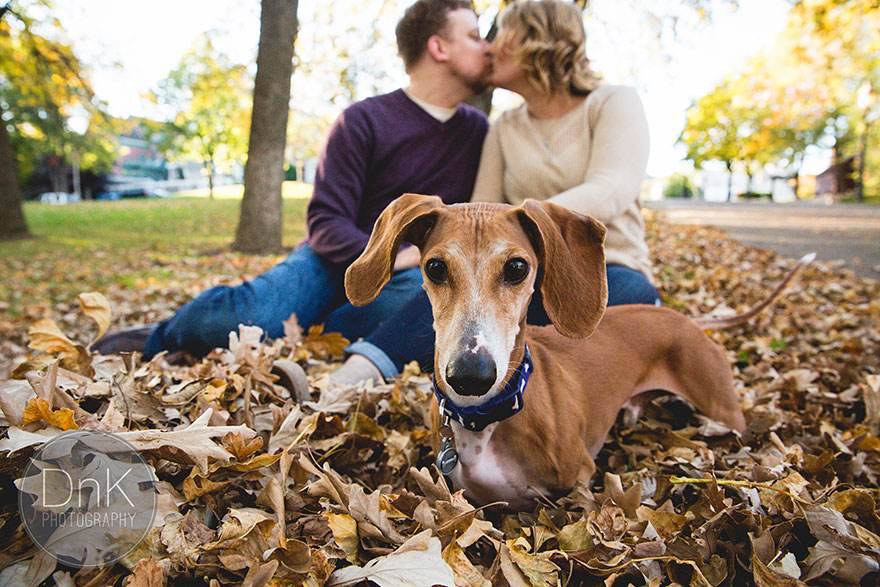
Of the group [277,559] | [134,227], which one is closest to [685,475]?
[277,559]

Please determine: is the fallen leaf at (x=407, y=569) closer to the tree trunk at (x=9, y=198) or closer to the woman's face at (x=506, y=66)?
the woman's face at (x=506, y=66)

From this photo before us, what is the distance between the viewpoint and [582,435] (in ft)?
7.60

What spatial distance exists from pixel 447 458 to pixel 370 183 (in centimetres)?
276

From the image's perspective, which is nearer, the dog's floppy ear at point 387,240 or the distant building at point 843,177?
the dog's floppy ear at point 387,240

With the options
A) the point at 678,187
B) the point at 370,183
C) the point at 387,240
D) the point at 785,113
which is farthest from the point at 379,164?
the point at 678,187

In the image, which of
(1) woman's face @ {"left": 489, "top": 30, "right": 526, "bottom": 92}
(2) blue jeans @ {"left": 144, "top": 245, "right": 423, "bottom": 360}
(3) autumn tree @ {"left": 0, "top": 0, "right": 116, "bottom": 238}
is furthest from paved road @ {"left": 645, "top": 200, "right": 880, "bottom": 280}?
(3) autumn tree @ {"left": 0, "top": 0, "right": 116, "bottom": 238}

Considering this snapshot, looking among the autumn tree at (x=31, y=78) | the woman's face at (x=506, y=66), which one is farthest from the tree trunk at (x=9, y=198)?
the woman's face at (x=506, y=66)

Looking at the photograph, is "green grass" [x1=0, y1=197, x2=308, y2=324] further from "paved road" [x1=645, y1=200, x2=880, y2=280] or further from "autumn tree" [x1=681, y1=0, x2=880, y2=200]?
"autumn tree" [x1=681, y1=0, x2=880, y2=200]

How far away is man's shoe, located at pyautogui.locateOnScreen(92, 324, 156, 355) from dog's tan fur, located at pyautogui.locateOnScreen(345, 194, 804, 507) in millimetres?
2503

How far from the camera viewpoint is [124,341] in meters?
3.89

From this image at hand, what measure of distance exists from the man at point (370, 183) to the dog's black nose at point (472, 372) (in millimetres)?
2193

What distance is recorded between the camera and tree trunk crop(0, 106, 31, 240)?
1325 cm

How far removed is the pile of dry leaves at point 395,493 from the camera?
150 centimetres

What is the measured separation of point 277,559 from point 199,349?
2615 millimetres
